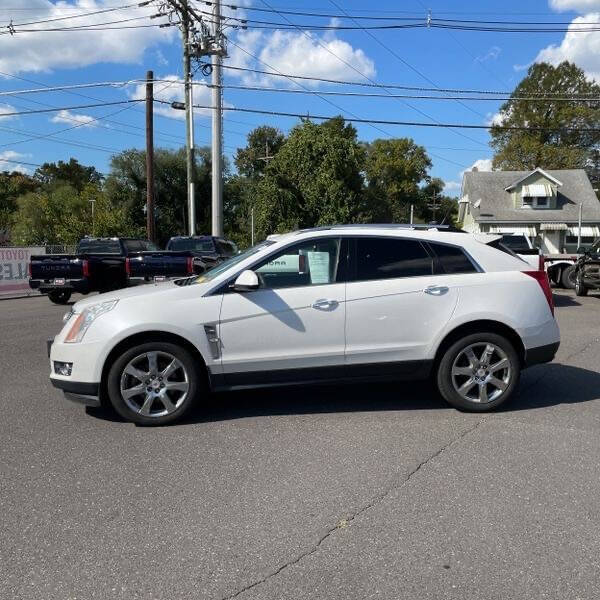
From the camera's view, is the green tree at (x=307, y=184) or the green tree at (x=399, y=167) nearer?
the green tree at (x=307, y=184)

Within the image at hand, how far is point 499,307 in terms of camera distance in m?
5.51

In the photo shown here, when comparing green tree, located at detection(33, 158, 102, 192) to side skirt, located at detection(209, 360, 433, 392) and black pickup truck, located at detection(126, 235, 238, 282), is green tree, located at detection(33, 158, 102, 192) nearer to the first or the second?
black pickup truck, located at detection(126, 235, 238, 282)

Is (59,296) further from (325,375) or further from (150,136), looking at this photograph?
(325,375)

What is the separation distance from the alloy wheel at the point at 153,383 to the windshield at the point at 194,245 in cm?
1233

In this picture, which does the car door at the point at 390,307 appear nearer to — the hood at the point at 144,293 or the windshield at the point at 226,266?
the windshield at the point at 226,266

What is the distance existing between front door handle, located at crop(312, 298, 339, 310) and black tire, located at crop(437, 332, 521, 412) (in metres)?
1.15

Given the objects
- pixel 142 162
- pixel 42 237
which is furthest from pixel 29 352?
pixel 42 237

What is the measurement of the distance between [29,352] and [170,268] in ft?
20.0

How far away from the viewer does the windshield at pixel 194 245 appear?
17.5 meters

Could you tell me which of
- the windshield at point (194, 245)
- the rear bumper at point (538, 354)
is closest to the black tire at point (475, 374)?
the rear bumper at point (538, 354)

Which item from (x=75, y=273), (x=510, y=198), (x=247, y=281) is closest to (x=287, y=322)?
(x=247, y=281)

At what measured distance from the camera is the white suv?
5.13m

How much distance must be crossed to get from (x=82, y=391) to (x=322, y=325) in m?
2.10

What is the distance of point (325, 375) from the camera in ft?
17.7
